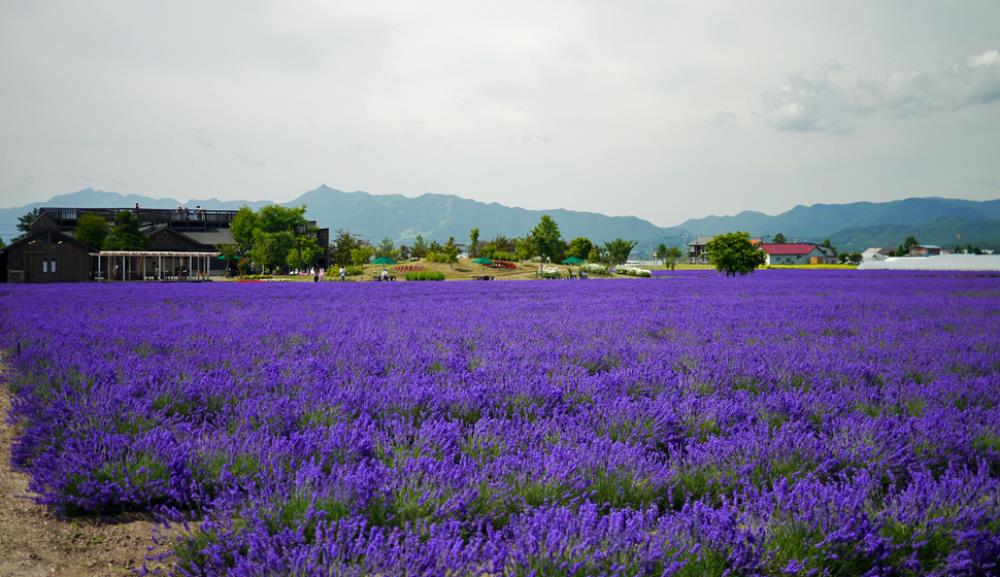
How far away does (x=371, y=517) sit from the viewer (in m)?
2.36

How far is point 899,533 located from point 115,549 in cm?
323

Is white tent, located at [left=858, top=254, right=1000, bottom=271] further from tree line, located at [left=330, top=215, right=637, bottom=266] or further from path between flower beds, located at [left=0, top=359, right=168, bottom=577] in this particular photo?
path between flower beds, located at [left=0, top=359, right=168, bottom=577]

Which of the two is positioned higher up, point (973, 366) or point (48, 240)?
point (48, 240)

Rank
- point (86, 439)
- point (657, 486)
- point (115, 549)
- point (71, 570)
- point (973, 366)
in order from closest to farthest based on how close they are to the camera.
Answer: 1. point (71, 570)
2. point (115, 549)
3. point (657, 486)
4. point (86, 439)
5. point (973, 366)

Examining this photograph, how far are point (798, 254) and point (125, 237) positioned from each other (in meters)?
137

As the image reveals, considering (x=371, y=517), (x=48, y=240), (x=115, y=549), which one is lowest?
(x=115, y=549)

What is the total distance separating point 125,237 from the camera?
165 feet

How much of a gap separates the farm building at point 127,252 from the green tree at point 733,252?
38489 millimetres

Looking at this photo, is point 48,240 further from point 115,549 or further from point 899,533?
point 899,533

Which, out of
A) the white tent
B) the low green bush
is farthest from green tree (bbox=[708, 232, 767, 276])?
the low green bush

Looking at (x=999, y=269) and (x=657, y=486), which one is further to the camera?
(x=999, y=269)

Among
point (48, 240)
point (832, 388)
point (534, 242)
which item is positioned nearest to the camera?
point (832, 388)

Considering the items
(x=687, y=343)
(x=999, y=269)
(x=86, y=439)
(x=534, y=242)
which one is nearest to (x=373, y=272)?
(x=534, y=242)

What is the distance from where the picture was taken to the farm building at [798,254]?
136 metres
